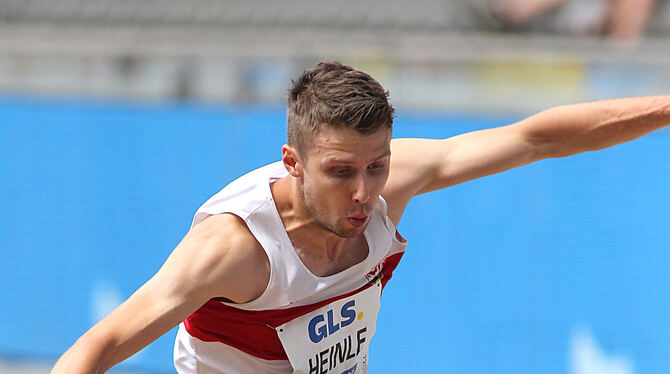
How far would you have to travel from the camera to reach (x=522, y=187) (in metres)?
5.54

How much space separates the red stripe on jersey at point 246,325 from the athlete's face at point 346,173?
33cm

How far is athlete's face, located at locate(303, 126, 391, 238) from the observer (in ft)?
7.52

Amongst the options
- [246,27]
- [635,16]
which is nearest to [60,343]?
[246,27]

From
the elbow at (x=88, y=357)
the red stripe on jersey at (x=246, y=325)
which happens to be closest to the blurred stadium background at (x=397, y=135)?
the red stripe on jersey at (x=246, y=325)

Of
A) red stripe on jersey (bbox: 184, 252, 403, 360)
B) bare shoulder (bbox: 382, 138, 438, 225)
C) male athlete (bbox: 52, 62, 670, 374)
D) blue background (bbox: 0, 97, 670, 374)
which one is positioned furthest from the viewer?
blue background (bbox: 0, 97, 670, 374)

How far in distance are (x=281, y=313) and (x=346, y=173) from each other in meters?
0.51

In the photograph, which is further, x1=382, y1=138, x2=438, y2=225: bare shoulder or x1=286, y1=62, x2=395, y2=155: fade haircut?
x1=382, y1=138, x2=438, y2=225: bare shoulder

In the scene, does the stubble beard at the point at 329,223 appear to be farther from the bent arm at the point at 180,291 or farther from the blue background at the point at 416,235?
the blue background at the point at 416,235

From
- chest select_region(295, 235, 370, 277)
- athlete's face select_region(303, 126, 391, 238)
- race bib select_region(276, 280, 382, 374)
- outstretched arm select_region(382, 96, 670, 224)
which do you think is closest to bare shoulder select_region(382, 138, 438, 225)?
outstretched arm select_region(382, 96, 670, 224)

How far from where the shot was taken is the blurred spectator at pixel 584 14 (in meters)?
5.93

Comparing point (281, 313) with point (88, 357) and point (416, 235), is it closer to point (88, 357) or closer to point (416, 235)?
point (88, 357)

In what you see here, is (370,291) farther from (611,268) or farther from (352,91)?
(611,268)

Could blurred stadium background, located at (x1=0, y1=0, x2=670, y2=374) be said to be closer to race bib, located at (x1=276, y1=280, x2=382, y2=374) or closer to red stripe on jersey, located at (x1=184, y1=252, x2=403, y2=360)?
race bib, located at (x1=276, y1=280, x2=382, y2=374)

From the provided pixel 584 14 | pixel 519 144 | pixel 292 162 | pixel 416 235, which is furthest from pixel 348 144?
pixel 584 14
